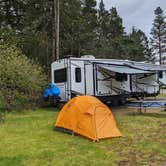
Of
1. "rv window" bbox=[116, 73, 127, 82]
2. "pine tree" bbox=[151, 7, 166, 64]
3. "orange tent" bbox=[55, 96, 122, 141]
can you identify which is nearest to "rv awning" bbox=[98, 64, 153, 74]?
"rv window" bbox=[116, 73, 127, 82]

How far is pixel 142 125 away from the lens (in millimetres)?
9711

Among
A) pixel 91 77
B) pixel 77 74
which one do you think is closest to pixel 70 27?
pixel 77 74

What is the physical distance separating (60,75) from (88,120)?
6846 millimetres

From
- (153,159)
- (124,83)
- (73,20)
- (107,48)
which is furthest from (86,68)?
(107,48)

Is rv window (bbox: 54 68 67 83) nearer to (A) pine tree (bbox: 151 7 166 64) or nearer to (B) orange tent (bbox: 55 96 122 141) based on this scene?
(B) orange tent (bbox: 55 96 122 141)

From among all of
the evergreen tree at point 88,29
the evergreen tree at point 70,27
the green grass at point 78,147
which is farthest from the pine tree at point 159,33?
the green grass at point 78,147

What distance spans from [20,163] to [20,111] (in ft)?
26.5

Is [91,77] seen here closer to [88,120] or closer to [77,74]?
[77,74]

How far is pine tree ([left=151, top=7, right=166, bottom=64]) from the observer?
5451 cm

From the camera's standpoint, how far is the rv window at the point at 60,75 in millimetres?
14242

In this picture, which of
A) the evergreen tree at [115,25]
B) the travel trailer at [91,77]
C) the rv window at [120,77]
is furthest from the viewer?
the evergreen tree at [115,25]

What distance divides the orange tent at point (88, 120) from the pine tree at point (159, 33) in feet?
158

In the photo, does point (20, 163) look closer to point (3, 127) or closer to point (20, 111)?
point (3, 127)

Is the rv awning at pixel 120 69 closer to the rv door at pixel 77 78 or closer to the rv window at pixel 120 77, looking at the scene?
the rv window at pixel 120 77
